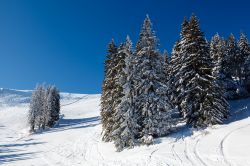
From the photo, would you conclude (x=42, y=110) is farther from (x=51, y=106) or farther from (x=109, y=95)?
(x=109, y=95)

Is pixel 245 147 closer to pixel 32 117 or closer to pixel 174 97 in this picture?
pixel 174 97

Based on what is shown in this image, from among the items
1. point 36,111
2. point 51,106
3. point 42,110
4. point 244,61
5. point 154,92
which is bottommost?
point 154,92

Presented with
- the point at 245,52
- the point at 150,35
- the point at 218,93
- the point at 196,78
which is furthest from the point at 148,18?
the point at 245,52

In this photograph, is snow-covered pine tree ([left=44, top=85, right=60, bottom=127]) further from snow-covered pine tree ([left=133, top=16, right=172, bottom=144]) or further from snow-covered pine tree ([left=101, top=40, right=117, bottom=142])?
snow-covered pine tree ([left=133, top=16, right=172, bottom=144])

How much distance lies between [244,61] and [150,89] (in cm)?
3138

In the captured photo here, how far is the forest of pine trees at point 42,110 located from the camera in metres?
83.4

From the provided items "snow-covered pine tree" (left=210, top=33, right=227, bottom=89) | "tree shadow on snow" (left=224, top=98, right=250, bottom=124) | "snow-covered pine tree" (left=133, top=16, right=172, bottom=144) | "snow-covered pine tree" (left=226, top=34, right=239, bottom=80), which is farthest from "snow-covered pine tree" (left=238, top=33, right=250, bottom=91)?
"snow-covered pine tree" (left=133, top=16, right=172, bottom=144)

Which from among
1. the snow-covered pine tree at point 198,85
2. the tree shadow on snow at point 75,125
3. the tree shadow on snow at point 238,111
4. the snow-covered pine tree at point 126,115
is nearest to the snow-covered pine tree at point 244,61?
the tree shadow on snow at point 238,111

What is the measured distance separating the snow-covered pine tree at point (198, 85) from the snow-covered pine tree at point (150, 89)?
11.6 feet

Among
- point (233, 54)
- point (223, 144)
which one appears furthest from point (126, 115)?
point (233, 54)

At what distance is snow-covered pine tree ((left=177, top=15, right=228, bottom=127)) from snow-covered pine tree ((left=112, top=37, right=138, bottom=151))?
24.9ft

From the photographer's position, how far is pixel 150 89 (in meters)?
33.7

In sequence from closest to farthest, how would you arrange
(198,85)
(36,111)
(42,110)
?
(198,85) → (36,111) → (42,110)

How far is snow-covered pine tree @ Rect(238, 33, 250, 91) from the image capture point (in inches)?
2090
